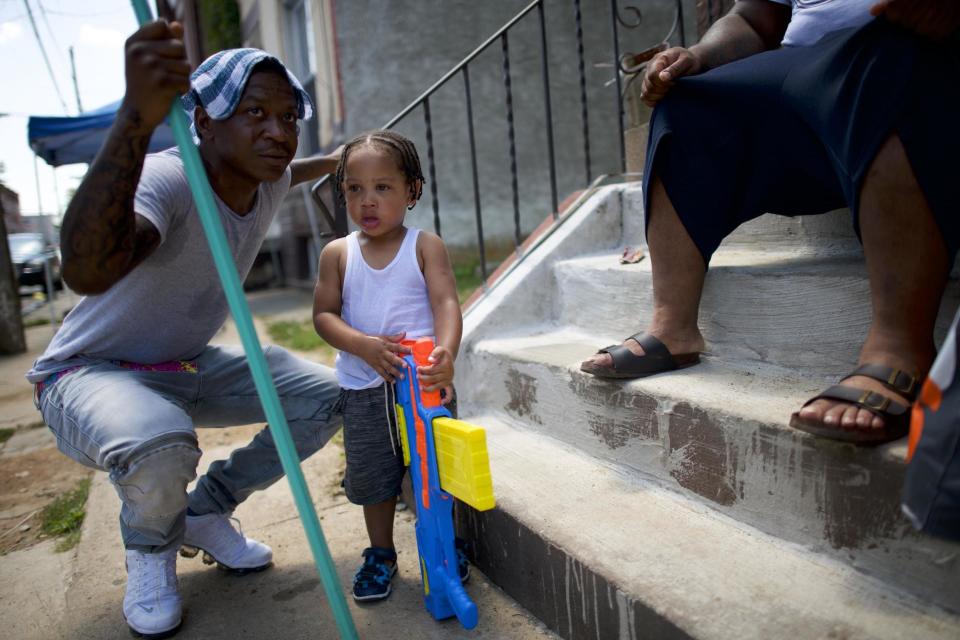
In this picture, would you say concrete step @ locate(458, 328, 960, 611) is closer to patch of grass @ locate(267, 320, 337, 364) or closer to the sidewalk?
the sidewalk

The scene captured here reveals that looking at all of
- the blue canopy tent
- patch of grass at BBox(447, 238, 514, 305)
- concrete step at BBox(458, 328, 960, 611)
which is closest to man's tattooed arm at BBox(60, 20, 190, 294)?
concrete step at BBox(458, 328, 960, 611)

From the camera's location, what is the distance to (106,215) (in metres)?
1.46

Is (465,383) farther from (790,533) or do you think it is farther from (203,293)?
(790,533)

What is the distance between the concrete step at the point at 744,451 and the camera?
123 centimetres

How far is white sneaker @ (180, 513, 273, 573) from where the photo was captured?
2092 mm

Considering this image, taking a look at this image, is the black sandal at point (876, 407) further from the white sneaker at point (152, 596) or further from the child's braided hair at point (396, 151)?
the white sneaker at point (152, 596)

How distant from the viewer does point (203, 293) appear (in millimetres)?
1981

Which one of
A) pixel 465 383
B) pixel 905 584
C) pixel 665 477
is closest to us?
pixel 905 584

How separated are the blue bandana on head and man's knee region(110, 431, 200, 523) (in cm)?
90

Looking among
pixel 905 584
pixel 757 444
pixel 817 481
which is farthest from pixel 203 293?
pixel 905 584

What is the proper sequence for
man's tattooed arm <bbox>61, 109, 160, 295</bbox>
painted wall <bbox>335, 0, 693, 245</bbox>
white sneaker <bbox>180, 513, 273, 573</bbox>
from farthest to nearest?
painted wall <bbox>335, 0, 693, 245</bbox> < white sneaker <bbox>180, 513, 273, 573</bbox> < man's tattooed arm <bbox>61, 109, 160, 295</bbox>

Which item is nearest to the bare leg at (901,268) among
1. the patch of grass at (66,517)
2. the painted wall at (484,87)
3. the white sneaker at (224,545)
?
the white sneaker at (224,545)

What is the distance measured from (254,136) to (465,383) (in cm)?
121

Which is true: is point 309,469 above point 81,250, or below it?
below
